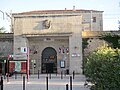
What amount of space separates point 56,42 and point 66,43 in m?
1.57

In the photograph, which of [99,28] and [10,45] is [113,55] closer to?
[10,45]

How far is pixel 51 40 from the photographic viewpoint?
161 feet

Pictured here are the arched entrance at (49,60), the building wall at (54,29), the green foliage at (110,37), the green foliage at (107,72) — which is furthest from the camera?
the arched entrance at (49,60)

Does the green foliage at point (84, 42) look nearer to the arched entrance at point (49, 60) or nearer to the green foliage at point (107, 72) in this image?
the arched entrance at point (49, 60)

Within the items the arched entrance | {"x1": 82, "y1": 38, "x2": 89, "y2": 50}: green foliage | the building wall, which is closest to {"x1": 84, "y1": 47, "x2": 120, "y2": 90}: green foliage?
the building wall

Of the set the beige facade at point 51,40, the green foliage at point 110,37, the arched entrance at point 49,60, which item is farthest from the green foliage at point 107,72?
the arched entrance at point 49,60

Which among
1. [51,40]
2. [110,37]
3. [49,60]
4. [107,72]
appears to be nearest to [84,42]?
[110,37]

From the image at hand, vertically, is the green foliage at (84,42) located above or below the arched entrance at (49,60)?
above

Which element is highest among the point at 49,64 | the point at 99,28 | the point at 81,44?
the point at 99,28

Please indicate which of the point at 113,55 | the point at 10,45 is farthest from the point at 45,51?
the point at 113,55

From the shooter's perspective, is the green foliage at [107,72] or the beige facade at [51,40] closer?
the green foliage at [107,72]

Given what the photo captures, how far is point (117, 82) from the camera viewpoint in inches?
434

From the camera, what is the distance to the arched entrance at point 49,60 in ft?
165

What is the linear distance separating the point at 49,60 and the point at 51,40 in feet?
11.2
